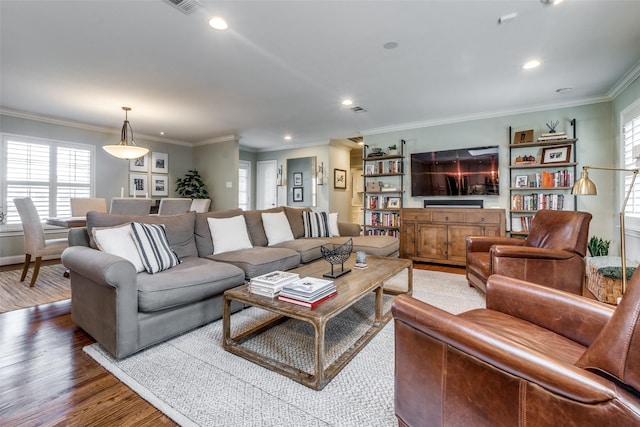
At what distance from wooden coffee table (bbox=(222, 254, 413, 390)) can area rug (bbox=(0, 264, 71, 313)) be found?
7.58ft

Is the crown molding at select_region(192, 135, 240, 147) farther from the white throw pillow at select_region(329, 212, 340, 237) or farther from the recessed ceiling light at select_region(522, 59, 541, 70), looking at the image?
the recessed ceiling light at select_region(522, 59, 541, 70)

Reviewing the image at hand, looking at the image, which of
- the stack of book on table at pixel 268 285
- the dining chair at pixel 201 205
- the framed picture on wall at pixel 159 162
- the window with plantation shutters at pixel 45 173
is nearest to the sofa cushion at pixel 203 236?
the stack of book on table at pixel 268 285

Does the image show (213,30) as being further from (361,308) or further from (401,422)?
(401,422)

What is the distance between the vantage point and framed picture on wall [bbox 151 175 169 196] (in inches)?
249

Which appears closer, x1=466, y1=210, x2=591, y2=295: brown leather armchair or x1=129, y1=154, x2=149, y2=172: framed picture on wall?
x1=466, y1=210, x2=591, y2=295: brown leather armchair

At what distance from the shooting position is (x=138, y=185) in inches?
238

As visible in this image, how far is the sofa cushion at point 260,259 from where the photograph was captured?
2.65m

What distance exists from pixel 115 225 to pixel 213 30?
5.91 feet

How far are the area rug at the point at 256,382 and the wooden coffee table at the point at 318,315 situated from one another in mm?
42

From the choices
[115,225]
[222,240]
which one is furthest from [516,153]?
[115,225]

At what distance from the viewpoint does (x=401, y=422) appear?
1177 millimetres

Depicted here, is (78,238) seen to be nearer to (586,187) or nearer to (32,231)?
(32,231)

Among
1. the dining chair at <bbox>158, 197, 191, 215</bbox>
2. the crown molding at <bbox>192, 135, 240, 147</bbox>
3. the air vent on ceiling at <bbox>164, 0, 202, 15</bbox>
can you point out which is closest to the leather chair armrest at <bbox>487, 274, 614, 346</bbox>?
the air vent on ceiling at <bbox>164, 0, 202, 15</bbox>

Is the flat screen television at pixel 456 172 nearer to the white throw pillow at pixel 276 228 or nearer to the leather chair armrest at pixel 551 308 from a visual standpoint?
the white throw pillow at pixel 276 228
